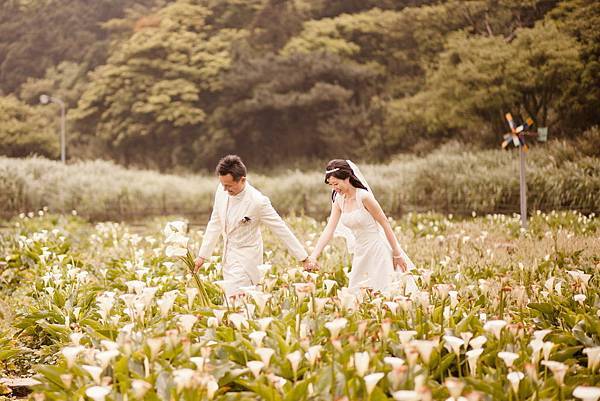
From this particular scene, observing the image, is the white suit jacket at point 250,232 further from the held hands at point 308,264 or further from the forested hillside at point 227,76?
the forested hillside at point 227,76

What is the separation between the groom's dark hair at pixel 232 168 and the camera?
3.99m

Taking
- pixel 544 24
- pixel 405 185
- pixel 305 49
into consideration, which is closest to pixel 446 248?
pixel 405 185

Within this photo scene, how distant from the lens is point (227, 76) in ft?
80.0

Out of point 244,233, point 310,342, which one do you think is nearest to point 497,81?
point 244,233

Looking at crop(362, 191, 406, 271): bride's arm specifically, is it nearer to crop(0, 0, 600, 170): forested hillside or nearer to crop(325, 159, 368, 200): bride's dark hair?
crop(325, 159, 368, 200): bride's dark hair

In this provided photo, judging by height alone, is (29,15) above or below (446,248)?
above

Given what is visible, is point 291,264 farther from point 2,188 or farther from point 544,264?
point 2,188

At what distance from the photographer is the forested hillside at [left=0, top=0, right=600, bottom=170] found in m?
22.8

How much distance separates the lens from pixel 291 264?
657 centimetres

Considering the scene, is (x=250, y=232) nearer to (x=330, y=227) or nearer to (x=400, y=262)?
(x=330, y=227)

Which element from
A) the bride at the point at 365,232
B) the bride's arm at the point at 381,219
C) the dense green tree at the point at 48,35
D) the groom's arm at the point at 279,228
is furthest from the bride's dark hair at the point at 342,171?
the dense green tree at the point at 48,35

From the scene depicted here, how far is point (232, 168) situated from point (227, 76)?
829 inches

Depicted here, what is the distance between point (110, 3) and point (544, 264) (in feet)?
86.1

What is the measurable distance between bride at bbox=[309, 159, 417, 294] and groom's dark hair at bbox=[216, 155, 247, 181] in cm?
79
